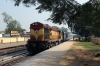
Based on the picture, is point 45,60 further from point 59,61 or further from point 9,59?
point 9,59

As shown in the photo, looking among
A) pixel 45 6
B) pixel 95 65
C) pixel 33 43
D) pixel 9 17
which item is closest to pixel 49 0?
pixel 45 6

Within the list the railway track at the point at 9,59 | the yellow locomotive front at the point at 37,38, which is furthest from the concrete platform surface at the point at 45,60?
the yellow locomotive front at the point at 37,38

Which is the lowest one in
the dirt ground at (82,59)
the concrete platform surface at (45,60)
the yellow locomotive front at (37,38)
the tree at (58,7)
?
the dirt ground at (82,59)

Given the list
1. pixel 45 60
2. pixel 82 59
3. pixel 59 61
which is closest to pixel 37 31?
pixel 82 59

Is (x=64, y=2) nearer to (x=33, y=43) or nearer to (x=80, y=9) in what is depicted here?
(x=80, y=9)

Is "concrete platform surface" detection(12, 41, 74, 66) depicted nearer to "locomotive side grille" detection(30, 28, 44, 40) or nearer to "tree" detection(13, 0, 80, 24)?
"tree" detection(13, 0, 80, 24)

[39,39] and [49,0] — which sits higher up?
[49,0]

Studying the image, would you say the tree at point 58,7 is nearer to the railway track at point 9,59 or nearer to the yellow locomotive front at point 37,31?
the railway track at point 9,59

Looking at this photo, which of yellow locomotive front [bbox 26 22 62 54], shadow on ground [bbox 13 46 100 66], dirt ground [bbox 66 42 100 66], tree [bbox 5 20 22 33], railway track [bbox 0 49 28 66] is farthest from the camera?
tree [bbox 5 20 22 33]

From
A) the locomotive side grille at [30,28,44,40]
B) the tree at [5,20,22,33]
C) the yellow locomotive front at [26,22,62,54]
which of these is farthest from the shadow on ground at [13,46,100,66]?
the tree at [5,20,22,33]

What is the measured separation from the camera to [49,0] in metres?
14.5

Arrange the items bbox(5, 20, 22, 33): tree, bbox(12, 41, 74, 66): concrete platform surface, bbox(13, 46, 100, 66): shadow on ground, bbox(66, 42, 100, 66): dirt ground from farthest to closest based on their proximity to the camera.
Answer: bbox(5, 20, 22, 33): tree → bbox(66, 42, 100, 66): dirt ground → bbox(13, 46, 100, 66): shadow on ground → bbox(12, 41, 74, 66): concrete platform surface

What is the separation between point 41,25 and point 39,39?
72.2 inches

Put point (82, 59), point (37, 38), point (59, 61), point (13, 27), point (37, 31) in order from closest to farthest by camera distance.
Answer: point (59, 61)
point (82, 59)
point (37, 38)
point (37, 31)
point (13, 27)
